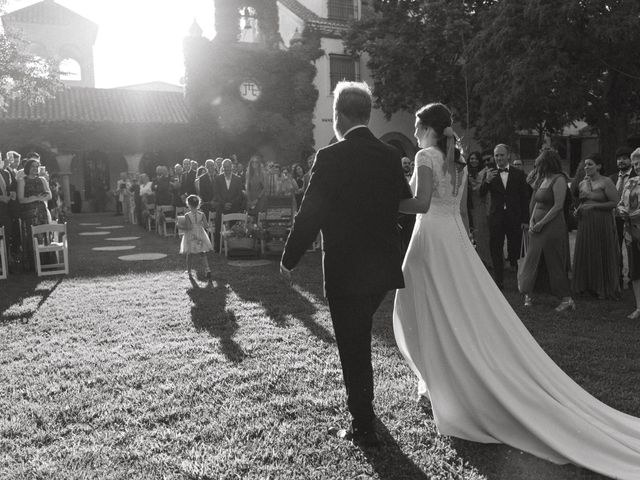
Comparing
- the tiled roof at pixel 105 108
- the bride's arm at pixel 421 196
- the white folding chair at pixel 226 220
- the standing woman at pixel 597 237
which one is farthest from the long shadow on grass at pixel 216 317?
the tiled roof at pixel 105 108

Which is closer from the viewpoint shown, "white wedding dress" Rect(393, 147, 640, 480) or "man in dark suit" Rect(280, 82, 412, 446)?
"white wedding dress" Rect(393, 147, 640, 480)

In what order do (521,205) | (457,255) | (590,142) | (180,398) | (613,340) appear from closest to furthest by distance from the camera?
(457,255) → (180,398) → (613,340) → (521,205) → (590,142)

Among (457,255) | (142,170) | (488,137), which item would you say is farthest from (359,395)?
(142,170)

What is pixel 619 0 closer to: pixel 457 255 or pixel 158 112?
pixel 457 255

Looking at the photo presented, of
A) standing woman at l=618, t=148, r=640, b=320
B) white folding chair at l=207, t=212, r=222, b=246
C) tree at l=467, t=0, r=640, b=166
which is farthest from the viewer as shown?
tree at l=467, t=0, r=640, b=166

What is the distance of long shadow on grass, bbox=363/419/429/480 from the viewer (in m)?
2.97

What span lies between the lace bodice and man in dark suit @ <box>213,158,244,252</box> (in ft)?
27.3

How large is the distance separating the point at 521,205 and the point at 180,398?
584 centimetres

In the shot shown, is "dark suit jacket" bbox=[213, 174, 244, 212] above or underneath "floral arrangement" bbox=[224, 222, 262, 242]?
above

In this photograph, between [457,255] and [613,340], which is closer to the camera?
[457,255]

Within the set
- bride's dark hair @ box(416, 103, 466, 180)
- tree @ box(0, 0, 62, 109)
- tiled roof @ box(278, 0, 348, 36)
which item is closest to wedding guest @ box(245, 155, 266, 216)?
tree @ box(0, 0, 62, 109)

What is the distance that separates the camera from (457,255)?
3.76m

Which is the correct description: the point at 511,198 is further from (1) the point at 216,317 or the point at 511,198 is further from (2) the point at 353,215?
(2) the point at 353,215

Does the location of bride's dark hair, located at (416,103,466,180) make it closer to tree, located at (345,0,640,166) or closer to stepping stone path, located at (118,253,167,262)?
stepping stone path, located at (118,253,167,262)
